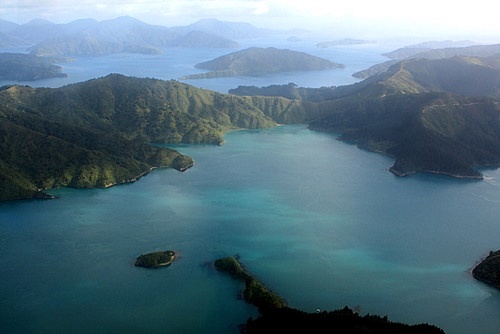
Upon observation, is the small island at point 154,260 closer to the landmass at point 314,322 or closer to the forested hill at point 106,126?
the landmass at point 314,322

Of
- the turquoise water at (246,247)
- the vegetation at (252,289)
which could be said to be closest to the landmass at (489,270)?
the turquoise water at (246,247)

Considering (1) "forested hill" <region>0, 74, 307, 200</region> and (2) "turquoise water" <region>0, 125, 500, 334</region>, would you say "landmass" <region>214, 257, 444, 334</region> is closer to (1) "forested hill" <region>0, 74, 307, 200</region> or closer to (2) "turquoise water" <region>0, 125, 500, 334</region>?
(2) "turquoise water" <region>0, 125, 500, 334</region>

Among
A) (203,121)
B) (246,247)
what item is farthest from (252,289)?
(203,121)

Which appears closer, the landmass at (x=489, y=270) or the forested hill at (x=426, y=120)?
the landmass at (x=489, y=270)

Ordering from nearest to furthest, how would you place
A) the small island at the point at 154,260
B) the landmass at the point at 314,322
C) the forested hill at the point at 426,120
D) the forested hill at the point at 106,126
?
the landmass at the point at 314,322 → the small island at the point at 154,260 → the forested hill at the point at 106,126 → the forested hill at the point at 426,120

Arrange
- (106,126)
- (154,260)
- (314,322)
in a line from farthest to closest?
(106,126)
(154,260)
(314,322)

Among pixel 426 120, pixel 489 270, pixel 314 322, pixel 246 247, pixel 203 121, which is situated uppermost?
pixel 426 120

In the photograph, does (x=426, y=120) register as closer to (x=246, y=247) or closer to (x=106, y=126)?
(x=246, y=247)

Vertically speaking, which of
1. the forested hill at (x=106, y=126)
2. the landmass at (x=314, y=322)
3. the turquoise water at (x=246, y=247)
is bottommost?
the turquoise water at (x=246, y=247)
